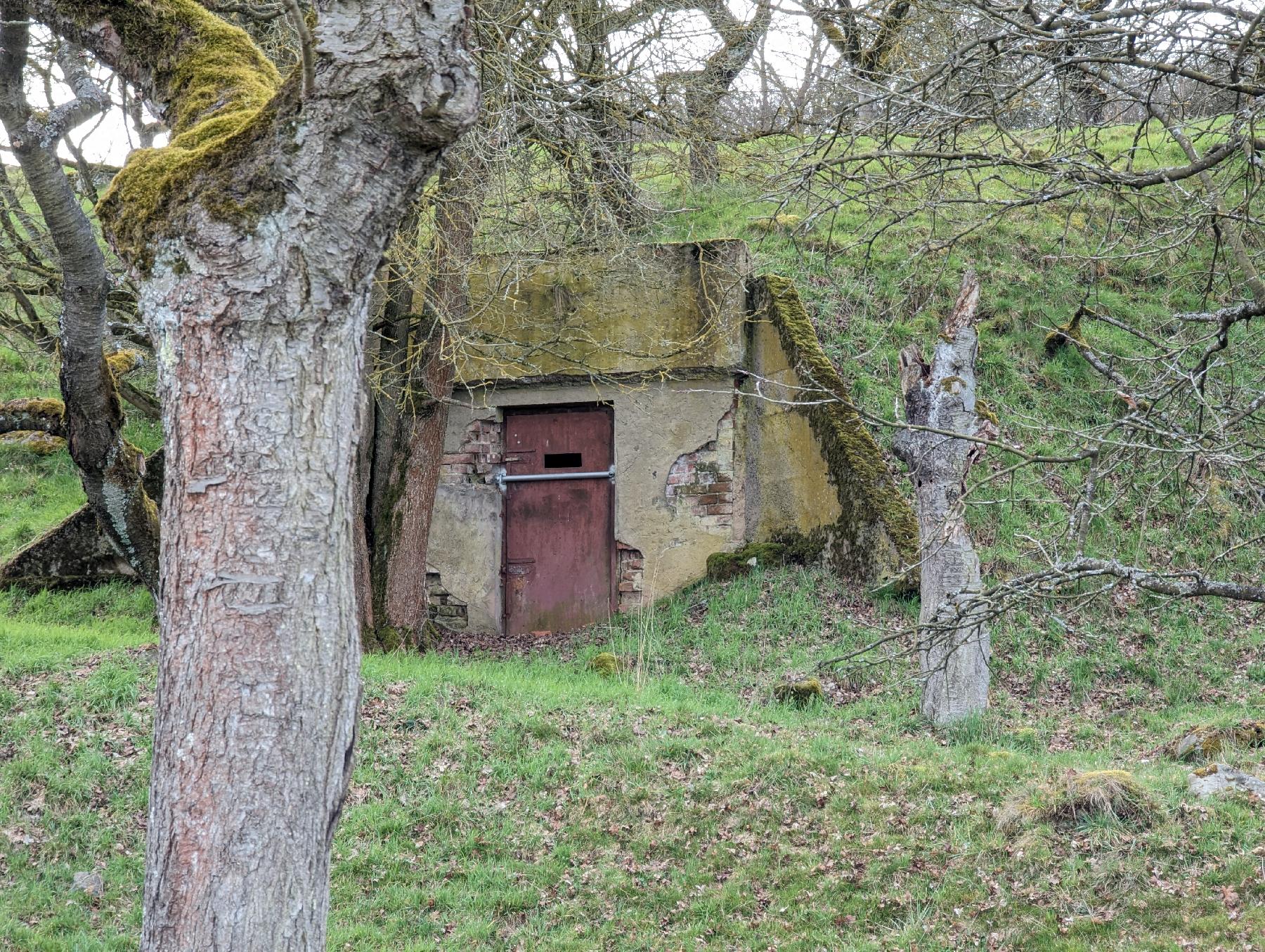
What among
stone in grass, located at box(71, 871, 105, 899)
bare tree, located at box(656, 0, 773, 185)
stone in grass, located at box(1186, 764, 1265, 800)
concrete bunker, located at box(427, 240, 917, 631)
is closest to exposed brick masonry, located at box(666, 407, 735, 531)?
concrete bunker, located at box(427, 240, 917, 631)

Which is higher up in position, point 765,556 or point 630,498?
point 630,498

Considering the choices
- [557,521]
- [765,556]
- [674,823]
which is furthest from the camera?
[557,521]

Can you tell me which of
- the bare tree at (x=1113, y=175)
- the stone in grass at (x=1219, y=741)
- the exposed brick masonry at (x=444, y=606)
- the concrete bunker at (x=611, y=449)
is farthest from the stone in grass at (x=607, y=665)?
the bare tree at (x=1113, y=175)

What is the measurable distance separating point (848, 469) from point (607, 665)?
3.04 metres

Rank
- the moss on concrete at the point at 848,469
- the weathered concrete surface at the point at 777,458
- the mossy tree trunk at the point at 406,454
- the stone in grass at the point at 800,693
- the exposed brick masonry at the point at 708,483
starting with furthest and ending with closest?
the exposed brick masonry at the point at 708,483 < the weathered concrete surface at the point at 777,458 < the moss on concrete at the point at 848,469 < the mossy tree trunk at the point at 406,454 < the stone in grass at the point at 800,693

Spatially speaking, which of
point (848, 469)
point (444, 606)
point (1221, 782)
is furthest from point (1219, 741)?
point (444, 606)

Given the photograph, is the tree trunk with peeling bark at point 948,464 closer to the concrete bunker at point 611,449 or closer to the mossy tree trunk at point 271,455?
the concrete bunker at point 611,449

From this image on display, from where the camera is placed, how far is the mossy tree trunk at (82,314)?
5824 mm

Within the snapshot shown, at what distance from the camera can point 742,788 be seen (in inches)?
255

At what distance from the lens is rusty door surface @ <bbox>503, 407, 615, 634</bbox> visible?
38.9ft

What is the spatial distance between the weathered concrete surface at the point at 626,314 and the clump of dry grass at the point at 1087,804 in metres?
6.43

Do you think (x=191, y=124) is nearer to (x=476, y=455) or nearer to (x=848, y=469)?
(x=848, y=469)

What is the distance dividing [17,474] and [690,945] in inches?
453

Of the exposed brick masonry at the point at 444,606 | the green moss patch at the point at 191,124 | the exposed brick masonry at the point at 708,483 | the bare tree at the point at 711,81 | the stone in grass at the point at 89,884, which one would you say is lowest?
the stone in grass at the point at 89,884
